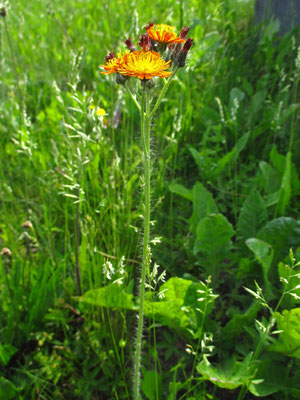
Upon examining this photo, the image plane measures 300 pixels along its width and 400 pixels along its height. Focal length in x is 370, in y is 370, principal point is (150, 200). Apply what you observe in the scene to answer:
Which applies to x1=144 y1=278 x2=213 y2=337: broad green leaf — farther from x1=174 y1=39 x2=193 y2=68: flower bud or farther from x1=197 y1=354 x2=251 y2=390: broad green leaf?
x1=174 y1=39 x2=193 y2=68: flower bud

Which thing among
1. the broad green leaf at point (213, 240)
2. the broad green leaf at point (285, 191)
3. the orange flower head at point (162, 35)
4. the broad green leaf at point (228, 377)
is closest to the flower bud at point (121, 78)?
the orange flower head at point (162, 35)

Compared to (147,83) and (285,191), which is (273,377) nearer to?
(285,191)

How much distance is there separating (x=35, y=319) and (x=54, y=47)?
103 inches

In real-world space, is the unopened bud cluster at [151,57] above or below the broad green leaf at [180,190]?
above

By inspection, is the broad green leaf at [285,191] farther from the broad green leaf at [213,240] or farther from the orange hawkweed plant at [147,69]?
the orange hawkweed plant at [147,69]

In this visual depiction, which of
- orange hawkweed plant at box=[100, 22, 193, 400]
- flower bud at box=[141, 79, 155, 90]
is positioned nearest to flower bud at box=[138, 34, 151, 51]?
orange hawkweed plant at box=[100, 22, 193, 400]

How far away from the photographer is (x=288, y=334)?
1.20m

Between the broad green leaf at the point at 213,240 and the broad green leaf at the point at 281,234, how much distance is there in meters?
0.15

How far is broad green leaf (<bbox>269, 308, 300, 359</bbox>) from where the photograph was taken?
3.81ft

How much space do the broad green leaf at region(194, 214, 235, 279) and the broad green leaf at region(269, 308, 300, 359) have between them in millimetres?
424

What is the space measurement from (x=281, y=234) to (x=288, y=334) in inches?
17.8

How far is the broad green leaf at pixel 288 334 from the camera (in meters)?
1.16

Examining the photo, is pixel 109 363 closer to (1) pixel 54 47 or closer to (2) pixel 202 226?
(2) pixel 202 226

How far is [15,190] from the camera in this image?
2135 mm
